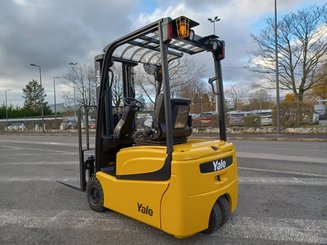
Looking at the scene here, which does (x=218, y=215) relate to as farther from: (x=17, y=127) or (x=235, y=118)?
(x=17, y=127)

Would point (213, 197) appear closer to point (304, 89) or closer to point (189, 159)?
point (189, 159)

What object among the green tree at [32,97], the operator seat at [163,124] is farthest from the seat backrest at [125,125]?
the green tree at [32,97]

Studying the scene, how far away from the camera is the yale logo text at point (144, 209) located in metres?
3.62

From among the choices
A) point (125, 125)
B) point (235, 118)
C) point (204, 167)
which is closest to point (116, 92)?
point (125, 125)

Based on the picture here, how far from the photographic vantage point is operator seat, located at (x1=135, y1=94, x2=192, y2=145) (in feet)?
12.6

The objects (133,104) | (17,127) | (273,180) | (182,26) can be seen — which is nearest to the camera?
(182,26)

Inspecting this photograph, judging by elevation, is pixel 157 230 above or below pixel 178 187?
below

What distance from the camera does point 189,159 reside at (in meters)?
3.39

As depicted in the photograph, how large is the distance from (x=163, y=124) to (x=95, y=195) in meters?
1.78

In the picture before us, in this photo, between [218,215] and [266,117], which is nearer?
[218,215]

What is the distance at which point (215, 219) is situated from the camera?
3.71 meters

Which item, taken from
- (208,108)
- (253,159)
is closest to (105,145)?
(253,159)

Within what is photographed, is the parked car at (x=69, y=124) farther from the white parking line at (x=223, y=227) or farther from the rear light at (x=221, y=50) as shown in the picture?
the rear light at (x=221, y=50)

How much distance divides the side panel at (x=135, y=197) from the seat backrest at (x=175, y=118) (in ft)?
2.20
